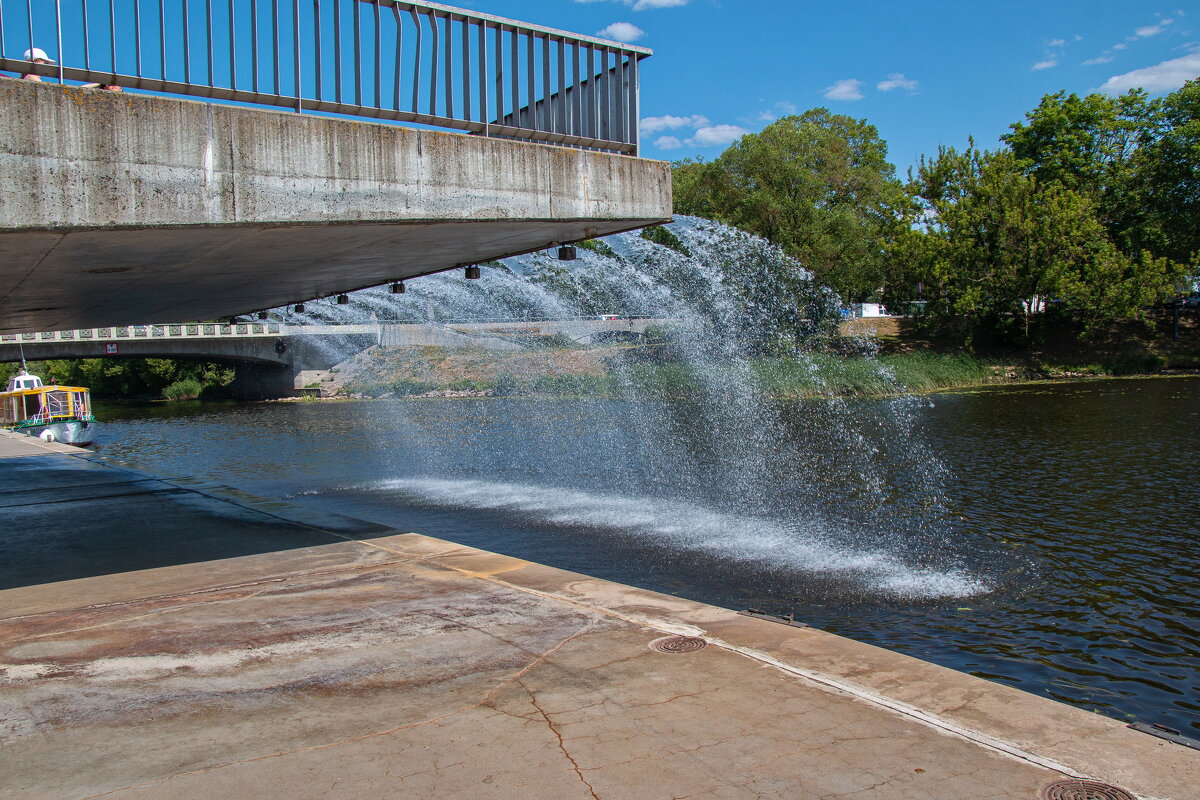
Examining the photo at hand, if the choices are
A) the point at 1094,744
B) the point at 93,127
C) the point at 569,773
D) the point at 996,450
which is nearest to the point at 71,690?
the point at 569,773

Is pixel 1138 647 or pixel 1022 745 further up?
pixel 1022 745

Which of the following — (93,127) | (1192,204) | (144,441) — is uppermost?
(1192,204)

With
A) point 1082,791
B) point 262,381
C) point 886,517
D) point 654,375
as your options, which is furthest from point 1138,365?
point 262,381

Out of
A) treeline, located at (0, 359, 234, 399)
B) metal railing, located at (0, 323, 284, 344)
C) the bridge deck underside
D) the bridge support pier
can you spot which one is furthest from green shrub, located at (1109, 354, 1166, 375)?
treeline, located at (0, 359, 234, 399)

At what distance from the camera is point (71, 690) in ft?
19.0

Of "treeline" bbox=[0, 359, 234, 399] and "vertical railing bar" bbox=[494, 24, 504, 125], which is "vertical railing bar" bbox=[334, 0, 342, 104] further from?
"treeline" bbox=[0, 359, 234, 399]

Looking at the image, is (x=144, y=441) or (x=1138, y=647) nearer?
(x=1138, y=647)

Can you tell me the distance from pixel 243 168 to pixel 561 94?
3914 mm

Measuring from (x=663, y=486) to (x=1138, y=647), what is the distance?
10560 millimetres

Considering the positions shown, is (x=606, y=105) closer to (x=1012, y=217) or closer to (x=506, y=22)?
(x=506, y=22)

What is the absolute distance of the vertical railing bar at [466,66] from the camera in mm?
9000

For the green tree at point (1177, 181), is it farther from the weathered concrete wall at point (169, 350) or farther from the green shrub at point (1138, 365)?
the weathered concrete wall at point (169, 350)

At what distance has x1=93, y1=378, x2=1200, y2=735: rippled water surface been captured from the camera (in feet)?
27.6

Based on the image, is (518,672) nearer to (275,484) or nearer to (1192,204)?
(275,484)
